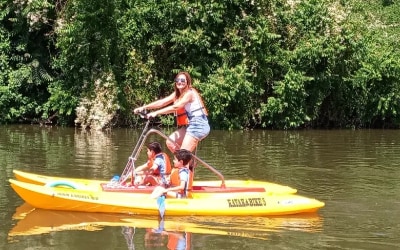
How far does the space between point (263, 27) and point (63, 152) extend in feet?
30.4

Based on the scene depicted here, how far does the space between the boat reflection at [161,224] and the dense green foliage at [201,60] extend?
12.4 m

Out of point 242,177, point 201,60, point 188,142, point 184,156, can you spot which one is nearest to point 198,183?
point 188,142

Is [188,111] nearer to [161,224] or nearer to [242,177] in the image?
[161,224]

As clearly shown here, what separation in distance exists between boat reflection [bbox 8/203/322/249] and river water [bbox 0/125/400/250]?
0.01 metres

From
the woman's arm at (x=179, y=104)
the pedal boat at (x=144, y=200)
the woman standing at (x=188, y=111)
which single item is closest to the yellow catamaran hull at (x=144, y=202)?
the pedal boat at (x=144, y=200)

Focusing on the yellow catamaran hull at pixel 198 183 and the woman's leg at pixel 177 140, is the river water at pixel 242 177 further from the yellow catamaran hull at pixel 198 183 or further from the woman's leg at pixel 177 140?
the woman's leg at pixel 177 140

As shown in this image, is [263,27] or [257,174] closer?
[257,174]

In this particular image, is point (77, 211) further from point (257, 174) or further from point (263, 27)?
point (263, 27)

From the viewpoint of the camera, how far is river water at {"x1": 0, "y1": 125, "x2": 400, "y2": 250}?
7.89 meters

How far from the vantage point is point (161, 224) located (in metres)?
8.61

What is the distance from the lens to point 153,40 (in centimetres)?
2214

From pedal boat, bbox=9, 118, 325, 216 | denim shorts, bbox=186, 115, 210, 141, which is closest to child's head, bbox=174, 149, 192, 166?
denim shorts, bbox=186, 115, 210, 141

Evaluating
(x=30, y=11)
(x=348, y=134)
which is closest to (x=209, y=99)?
(x=348, y=134)

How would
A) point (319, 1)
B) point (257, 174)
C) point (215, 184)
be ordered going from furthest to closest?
point (319, 1) → point (257, 174) → point (215, 184)
